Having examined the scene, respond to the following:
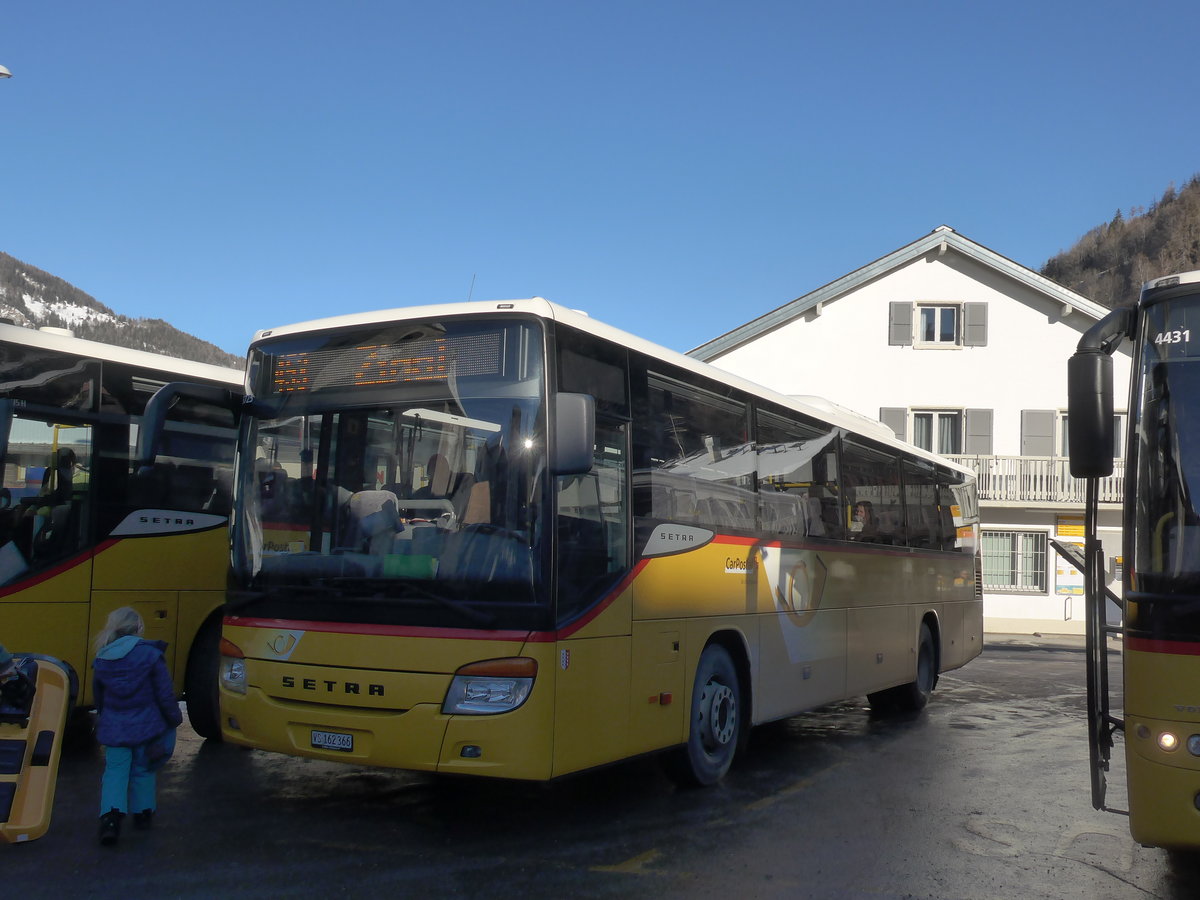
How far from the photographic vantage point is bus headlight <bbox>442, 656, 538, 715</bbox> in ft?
20.4

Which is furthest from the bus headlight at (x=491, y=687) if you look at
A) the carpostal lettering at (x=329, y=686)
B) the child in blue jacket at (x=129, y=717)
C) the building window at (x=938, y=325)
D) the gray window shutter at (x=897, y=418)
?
the building window at (x=938, y=325)

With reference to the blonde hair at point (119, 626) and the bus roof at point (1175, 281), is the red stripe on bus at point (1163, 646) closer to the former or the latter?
the bus roof at point (1175, 281)

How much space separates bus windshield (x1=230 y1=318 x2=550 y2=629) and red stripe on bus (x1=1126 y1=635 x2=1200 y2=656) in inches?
114

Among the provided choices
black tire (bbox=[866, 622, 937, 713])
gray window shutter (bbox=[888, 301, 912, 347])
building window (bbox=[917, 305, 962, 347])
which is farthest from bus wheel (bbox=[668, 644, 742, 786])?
building window (bbox=[917, 305, 962, 347])

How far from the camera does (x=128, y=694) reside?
651cm

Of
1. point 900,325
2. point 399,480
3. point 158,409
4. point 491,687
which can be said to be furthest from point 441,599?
point 900,325

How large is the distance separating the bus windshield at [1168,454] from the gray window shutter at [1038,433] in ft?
99.4

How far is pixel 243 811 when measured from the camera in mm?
7219

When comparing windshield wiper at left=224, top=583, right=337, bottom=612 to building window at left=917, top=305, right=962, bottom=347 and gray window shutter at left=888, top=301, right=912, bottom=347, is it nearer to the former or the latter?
gray window shutter at left=888, top=301, right=912, bottom=347

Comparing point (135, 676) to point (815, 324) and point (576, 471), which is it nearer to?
point (576, 471)

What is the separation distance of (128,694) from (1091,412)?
5.25m

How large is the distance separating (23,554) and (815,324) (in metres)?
30.0

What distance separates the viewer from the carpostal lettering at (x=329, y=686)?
255 inches

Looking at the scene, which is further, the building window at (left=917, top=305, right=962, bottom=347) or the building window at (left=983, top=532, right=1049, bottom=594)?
the building window at (left=917, top=305, right=962, bottom=347)
